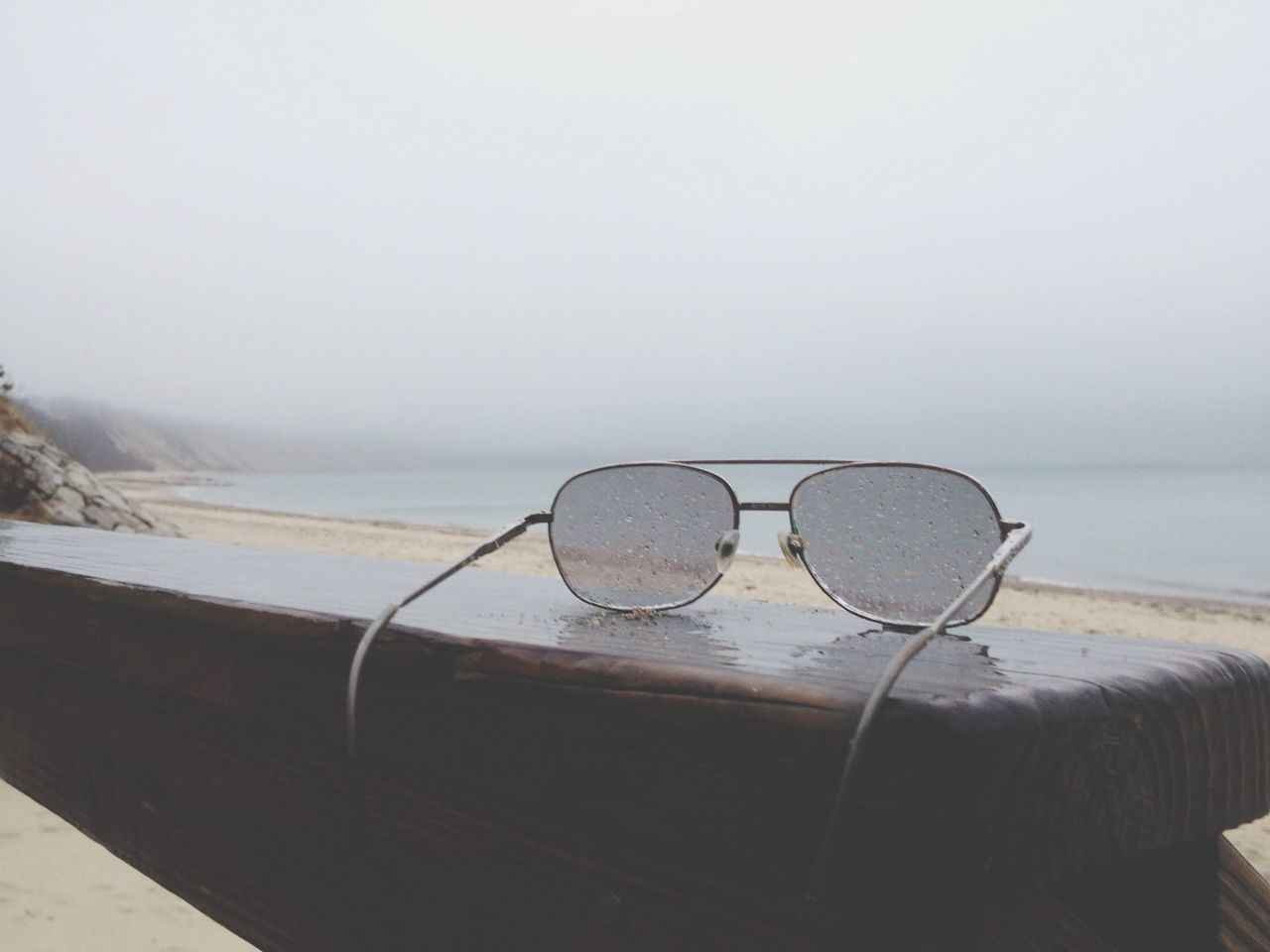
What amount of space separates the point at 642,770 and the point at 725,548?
0.99 feet

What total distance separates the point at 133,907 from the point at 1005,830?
2.29 metres

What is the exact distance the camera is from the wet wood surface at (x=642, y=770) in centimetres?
36

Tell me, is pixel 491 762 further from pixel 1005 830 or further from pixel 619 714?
pixel 1005 830

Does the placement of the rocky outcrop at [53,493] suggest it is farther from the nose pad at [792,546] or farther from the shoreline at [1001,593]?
the nose pad at [792,546]

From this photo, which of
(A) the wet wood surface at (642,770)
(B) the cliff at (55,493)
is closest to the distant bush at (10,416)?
(B) the cliff at (55,493)

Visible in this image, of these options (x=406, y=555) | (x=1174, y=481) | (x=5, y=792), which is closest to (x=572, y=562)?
(x=5, y=792)

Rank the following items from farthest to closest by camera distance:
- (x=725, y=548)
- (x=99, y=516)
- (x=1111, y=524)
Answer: (x=1111, y=524) → (x=99, y=516) → (x=725, y=548)

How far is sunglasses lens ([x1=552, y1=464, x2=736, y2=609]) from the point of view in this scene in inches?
29.8

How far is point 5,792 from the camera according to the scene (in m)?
2.54

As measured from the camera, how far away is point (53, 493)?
525cm

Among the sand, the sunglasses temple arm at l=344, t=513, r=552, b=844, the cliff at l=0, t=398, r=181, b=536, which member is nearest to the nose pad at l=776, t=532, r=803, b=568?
the sunglasses temple arm at l=344, t=513, r=552, b=844

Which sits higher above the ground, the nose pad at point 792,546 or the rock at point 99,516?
the nose pad at point 792,546

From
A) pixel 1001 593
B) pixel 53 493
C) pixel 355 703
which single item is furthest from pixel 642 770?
pixel 1001 593

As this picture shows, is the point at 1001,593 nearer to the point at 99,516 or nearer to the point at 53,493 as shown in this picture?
the point at 99,516
